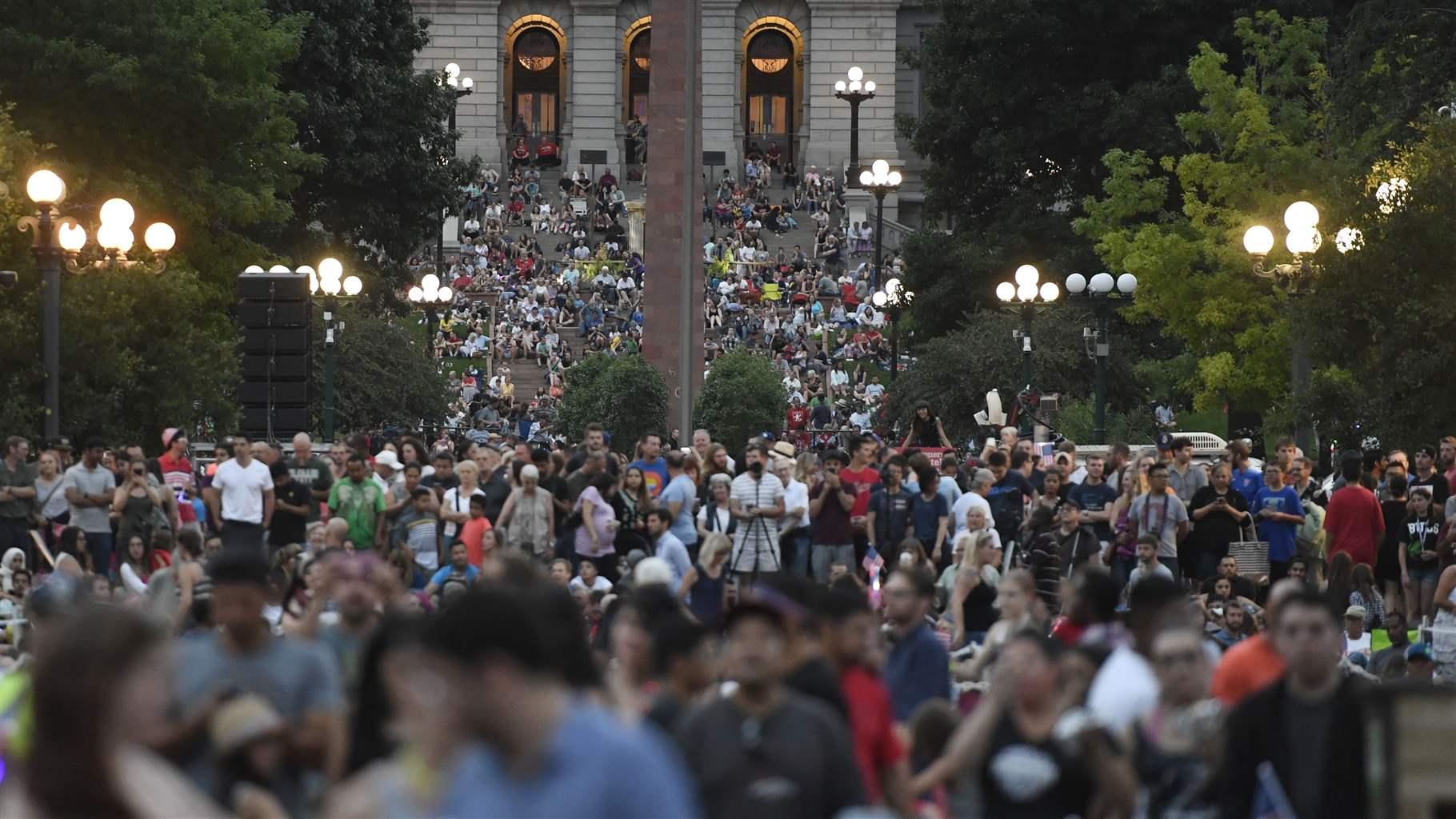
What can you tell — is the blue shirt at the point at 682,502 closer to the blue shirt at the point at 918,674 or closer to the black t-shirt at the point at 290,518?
the black t-shirt at the point at 290,518

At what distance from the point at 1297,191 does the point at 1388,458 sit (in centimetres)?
1552

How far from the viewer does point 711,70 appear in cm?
8544

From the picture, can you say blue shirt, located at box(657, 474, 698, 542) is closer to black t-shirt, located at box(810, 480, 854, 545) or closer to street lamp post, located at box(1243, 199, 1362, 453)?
black t-shirt, located at box(810, 480, 854, 545)

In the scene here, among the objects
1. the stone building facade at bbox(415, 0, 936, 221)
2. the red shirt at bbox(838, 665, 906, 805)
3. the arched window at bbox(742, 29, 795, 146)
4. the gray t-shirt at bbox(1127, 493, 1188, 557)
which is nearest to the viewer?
the red shirt at bbox(838, 665, 906, 805)

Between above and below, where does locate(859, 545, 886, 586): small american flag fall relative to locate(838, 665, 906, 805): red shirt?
above

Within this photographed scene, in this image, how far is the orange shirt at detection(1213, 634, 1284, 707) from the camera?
338 inches

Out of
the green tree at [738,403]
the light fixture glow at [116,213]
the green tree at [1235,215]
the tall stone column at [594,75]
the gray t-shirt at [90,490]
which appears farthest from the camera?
the tall stone column at [594,75]

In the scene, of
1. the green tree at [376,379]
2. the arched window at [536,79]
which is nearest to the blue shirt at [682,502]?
the green tree at [376,379]

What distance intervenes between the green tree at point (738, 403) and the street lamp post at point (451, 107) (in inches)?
725

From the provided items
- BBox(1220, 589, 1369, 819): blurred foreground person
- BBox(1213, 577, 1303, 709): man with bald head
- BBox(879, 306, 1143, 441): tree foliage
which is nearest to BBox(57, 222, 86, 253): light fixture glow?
BBox(1213, 577, 1303, 709): man with bald head

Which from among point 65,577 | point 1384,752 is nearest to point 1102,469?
point 65,577

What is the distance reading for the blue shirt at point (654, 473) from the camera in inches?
837

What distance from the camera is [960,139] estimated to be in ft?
177

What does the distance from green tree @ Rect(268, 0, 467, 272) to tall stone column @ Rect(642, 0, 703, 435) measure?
15319 mm
